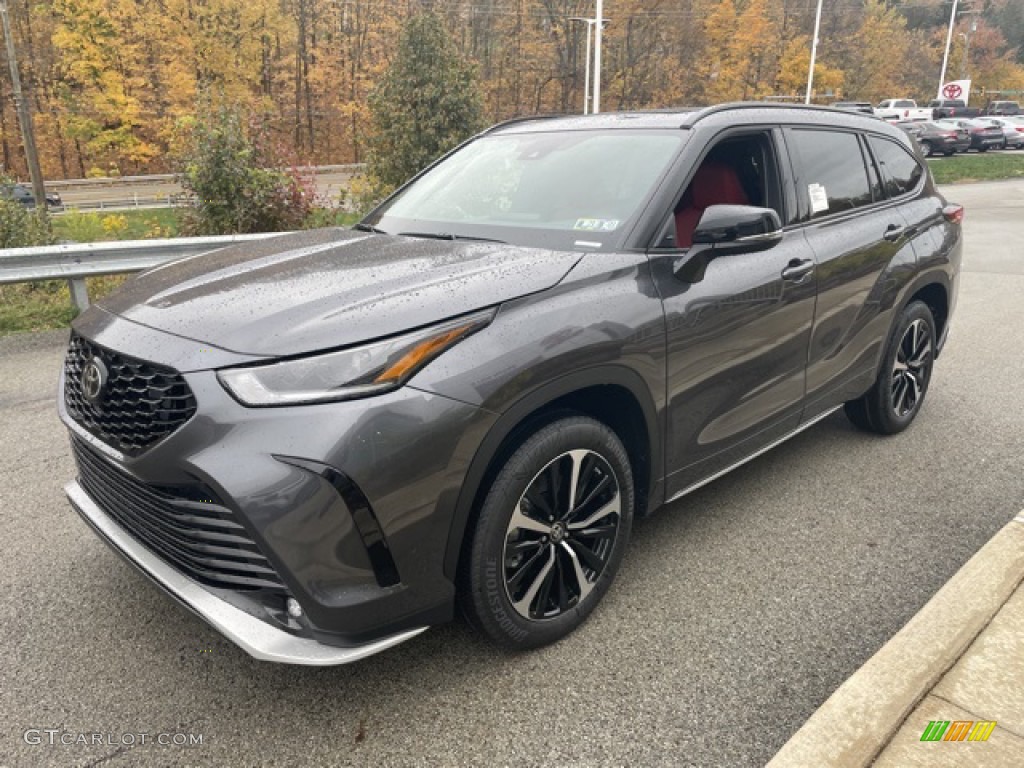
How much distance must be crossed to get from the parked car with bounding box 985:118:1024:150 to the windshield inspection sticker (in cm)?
4157

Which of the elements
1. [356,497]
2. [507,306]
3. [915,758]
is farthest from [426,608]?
[915,758]

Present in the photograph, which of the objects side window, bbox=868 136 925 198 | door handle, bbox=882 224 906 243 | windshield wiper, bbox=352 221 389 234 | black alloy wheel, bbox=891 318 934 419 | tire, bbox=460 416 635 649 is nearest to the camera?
tire, bbox=460 416 635 649

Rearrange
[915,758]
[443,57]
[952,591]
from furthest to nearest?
[443,57]
[952,591]
[915,758]

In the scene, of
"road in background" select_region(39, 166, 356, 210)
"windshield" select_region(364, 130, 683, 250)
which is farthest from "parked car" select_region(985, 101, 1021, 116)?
"windshield" select_region(364, 130, 683, 250)

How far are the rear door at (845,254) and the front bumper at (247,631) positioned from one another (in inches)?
99.3

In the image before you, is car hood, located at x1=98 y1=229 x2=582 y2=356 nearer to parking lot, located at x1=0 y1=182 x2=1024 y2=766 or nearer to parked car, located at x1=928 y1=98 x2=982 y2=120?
parking lot, located at x1=0 y1=182 x2=1024 y2=766

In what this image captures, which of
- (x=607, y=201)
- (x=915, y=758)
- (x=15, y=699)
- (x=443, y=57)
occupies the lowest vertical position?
(x=15, y=699)

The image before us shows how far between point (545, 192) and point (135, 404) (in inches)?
73.2

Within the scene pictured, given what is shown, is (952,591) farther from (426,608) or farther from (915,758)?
(426,608)

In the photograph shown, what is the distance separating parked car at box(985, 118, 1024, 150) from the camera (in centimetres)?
3768

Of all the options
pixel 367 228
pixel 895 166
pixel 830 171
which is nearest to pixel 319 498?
pixel 367 228

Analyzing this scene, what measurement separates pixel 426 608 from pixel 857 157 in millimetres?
3429

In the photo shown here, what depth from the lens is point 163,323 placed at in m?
2.37

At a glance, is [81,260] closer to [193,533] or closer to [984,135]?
[193,533]
